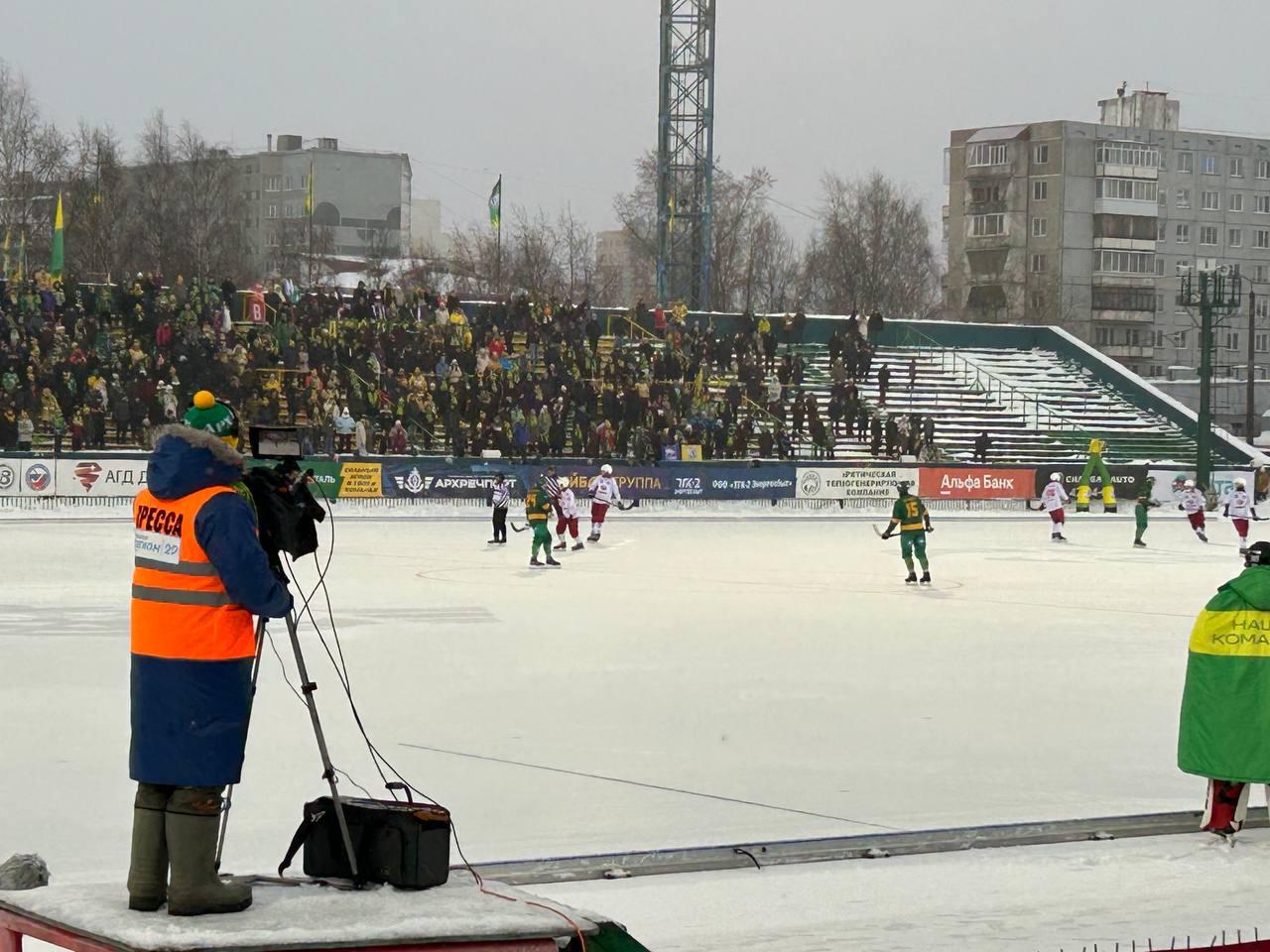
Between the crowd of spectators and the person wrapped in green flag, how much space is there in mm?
29437

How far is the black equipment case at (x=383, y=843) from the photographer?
4.79 metres

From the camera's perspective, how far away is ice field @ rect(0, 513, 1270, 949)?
7.14 m

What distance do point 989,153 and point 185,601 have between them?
105360mm

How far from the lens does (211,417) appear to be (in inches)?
192

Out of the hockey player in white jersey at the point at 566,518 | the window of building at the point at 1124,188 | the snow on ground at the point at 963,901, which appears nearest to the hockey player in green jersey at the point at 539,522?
the hockey player in white jersey at the point at 566,518

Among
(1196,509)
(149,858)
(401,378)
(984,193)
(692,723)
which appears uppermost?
(984,193)

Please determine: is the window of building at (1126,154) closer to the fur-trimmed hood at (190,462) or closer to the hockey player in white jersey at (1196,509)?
the hockey player in white jersey at (1196,509)

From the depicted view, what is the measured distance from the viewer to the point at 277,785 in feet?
27.5

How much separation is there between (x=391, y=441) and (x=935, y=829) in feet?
100

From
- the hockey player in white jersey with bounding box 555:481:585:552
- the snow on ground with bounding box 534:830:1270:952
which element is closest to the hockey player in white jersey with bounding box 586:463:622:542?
the hockey player in white jersey with bounding box 555:481:585:552

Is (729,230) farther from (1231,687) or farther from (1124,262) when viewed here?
(1231,687)

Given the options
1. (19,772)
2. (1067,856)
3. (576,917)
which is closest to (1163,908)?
(1067,856)

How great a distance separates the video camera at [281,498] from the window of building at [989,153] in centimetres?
10477

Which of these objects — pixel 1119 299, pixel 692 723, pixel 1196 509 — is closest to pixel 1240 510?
pixel 1196 509
